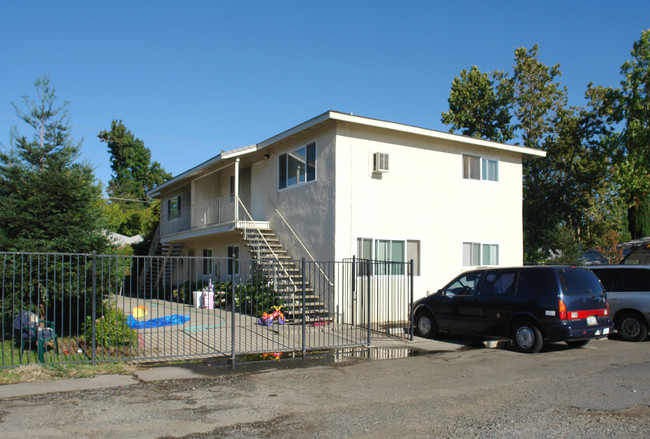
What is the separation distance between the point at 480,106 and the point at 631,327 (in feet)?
75.5

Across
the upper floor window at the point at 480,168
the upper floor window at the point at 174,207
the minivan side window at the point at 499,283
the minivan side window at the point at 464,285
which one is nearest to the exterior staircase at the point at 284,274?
the minivan side window at the point at 464,285

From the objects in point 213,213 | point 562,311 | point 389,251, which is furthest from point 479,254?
point 213,213

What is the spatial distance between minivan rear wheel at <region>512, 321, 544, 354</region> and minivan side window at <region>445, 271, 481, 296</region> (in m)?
1.33

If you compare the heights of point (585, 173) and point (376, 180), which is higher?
point (585, 173)

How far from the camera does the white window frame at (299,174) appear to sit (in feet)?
55.2

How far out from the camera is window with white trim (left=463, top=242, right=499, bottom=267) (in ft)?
61.5

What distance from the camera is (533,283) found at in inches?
445

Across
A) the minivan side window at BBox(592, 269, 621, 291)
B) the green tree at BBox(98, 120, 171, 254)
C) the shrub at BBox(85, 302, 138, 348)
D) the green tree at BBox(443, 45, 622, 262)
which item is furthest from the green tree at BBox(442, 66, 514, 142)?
the green tree at BBox(98, 120, 171, 254)

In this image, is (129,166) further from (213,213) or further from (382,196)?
(382,196)

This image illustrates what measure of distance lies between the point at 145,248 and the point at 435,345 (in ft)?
77.5

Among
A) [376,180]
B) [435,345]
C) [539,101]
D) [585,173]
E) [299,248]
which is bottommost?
[435,345]

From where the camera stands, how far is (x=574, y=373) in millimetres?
8906

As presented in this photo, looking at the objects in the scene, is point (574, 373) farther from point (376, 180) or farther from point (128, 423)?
point (376, 180)

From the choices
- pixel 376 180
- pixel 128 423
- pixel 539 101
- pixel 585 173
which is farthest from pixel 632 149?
pixel 128 423
